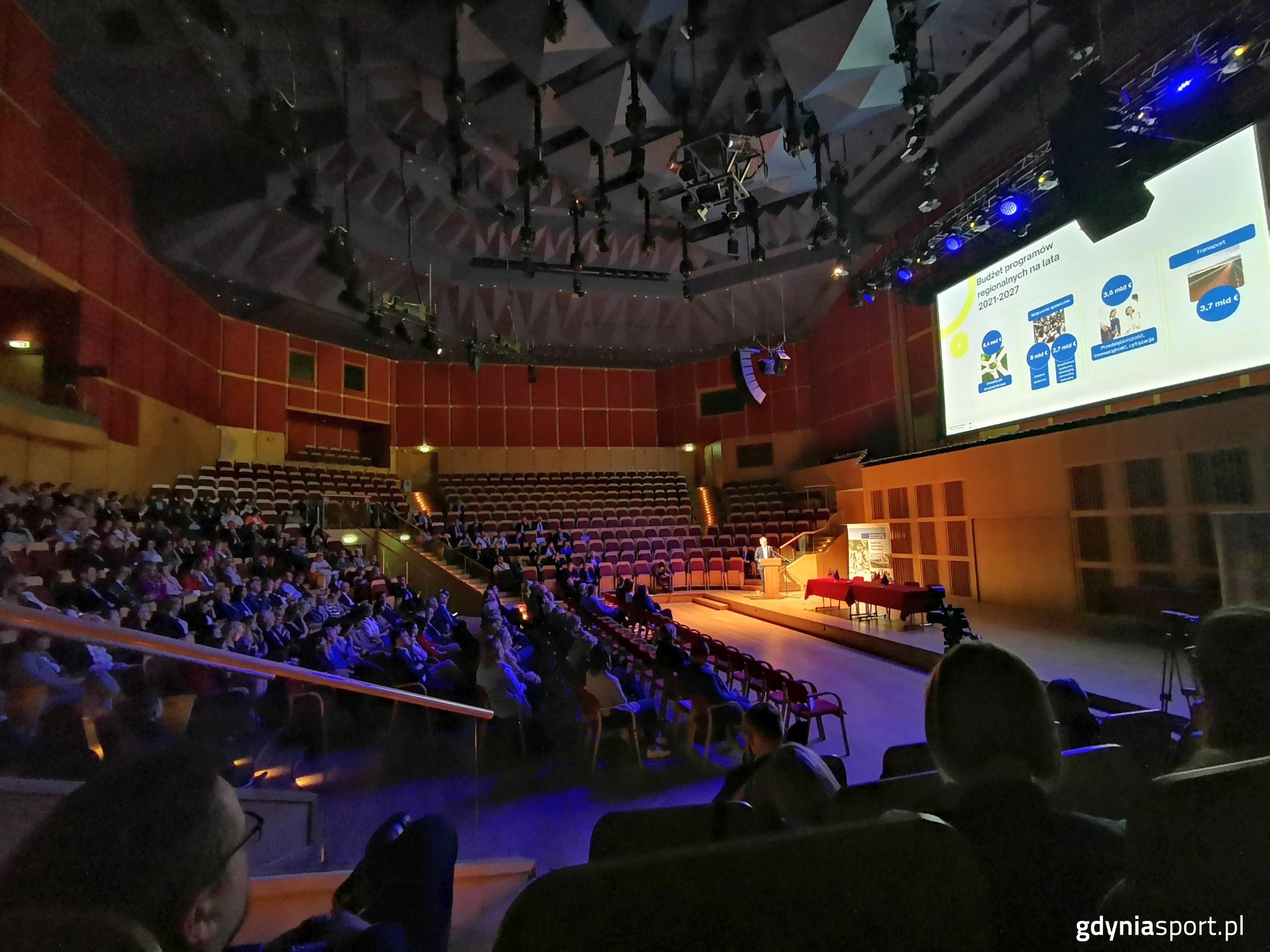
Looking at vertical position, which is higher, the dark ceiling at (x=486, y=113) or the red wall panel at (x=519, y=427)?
the dark ceiling at (x=486, y=113)

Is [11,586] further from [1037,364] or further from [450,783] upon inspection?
[1037,364]

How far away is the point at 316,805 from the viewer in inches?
79.0

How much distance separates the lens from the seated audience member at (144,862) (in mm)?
596

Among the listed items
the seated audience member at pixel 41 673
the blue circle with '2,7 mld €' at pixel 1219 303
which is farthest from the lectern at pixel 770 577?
the seated audience member at pixel 41 673

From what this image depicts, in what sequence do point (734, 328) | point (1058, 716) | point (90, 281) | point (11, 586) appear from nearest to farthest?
1. point (1058, 716)
2. point (11, 586)
3. point (90, 281)
4. point (734, 328)

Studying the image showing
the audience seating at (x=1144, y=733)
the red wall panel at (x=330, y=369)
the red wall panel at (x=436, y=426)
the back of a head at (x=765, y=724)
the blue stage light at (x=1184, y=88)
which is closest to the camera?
the audience seating at (x=1144, y=733)

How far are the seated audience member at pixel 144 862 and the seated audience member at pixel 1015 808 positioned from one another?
3.17ft

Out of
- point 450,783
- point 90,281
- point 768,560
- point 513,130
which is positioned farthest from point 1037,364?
point 90,281

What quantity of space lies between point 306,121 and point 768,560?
10540mm

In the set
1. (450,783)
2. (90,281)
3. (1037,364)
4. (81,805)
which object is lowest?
(450,783)

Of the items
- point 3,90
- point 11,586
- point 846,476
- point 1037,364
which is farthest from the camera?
point 846,476

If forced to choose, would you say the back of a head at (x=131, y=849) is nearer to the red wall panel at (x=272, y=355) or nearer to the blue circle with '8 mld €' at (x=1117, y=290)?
the blue circle with '8 mld €' at (x=1117, y=290)

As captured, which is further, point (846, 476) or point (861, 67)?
point (846, 476)

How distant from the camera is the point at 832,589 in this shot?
30.3 ft
